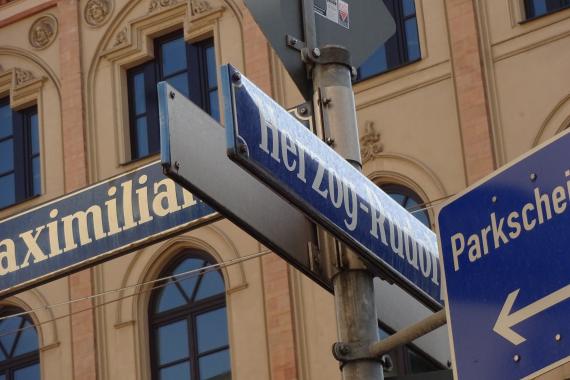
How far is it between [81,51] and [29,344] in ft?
13.9

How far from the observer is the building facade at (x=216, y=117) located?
16953mm

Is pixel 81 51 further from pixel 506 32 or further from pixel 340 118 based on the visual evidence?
pixel 340 118

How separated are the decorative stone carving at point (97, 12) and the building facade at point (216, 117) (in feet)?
0.07

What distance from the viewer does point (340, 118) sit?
506cm

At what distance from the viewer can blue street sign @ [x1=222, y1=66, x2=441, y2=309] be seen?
4.36m

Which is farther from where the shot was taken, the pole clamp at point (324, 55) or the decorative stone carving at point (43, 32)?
the decorative stone carving at point (43, 32)

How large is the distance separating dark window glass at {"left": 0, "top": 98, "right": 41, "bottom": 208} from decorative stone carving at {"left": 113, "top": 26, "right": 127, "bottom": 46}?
67.8 inches

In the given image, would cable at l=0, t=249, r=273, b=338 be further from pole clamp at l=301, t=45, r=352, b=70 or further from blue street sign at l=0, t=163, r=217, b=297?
pole clamp at l=301, t=45, r=352, b=70

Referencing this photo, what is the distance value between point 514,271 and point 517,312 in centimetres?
13

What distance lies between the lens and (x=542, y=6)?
17.2 meters

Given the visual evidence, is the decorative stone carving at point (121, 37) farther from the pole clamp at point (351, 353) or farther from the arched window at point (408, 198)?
the pole clamp at point (351, 353)

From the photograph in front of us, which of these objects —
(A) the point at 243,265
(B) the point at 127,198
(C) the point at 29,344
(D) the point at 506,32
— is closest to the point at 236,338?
(A) the point at 243,265

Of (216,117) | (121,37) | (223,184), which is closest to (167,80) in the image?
(216,117)

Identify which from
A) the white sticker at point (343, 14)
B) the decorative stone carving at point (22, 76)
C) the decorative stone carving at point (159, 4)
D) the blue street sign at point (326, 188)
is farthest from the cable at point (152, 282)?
the blue street sign at point (326, 188)
